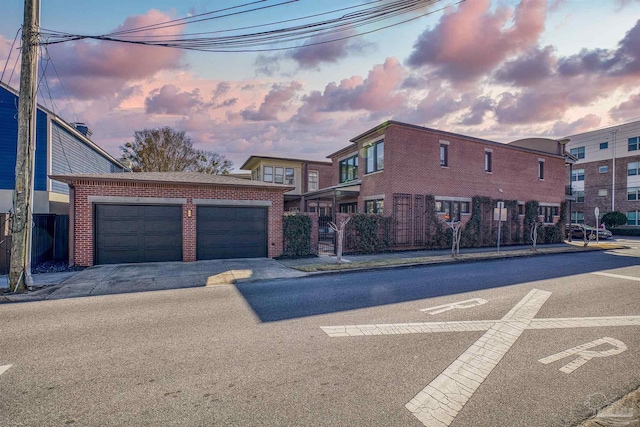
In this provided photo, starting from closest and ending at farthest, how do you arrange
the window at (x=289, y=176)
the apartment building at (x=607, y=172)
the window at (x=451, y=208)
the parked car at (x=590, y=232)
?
the window at (x=451, y=208) < the parked car at (x=590, y=232) < the window at (x=289, y=176) < the apartment building at (x=607, y=172)

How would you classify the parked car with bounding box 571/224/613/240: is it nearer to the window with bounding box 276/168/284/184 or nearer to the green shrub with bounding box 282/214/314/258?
the window with bounding box 276/168/284/184

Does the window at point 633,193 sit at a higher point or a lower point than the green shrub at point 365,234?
higher

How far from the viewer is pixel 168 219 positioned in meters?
13.3

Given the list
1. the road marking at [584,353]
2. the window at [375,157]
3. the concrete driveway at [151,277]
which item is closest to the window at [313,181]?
the window at [375,157]

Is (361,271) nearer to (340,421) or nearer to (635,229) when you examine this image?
(340,421)

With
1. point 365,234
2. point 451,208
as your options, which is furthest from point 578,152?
point 365,234

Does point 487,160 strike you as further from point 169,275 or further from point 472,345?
point 169,275

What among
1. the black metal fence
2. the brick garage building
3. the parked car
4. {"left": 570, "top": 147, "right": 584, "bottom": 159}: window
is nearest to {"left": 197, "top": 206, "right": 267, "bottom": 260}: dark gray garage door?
the brick garage building

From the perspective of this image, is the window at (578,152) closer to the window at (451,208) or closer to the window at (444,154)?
the window at (451,208)

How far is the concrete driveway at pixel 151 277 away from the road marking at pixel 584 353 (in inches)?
292

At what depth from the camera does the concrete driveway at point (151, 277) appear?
28.4ft

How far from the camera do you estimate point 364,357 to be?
176 inches

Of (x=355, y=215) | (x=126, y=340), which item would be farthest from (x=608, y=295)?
(x=126, y=340)

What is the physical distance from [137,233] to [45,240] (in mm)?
3459
